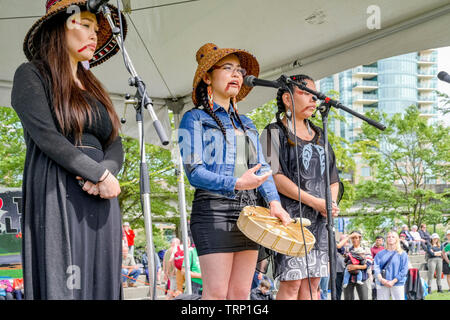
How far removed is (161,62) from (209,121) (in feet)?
7.45

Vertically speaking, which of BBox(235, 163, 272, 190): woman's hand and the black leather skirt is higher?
BBox(235, 163, 272, 190): woman's hand

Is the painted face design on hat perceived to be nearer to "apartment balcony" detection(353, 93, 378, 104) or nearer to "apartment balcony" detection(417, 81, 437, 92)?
"apartment balcony" detection(353, 93, 378, 104)

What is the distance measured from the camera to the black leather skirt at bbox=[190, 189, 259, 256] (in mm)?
2682

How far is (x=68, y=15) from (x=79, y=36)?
4.4 inches

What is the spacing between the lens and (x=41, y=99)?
207 cm

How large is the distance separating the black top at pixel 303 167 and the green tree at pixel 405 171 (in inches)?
819

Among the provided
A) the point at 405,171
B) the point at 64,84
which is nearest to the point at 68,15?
the point at 64,84

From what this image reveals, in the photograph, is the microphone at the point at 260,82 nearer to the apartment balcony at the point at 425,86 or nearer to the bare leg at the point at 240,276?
the bare leg at the point at 240,276

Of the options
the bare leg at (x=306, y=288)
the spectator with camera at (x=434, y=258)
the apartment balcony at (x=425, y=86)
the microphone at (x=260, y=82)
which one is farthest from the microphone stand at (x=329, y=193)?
the apartment balcony at (x=425, y=86)

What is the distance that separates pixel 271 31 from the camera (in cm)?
421

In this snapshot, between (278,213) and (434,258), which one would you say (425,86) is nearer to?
(434,258)

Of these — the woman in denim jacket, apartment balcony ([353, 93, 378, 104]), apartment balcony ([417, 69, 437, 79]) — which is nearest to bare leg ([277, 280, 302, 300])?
the woman in denim jacket
